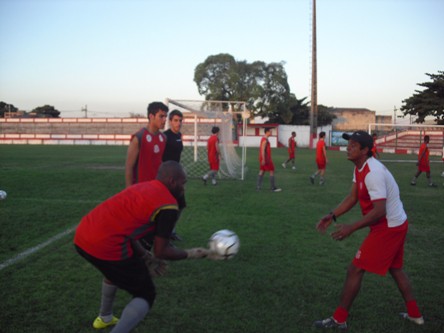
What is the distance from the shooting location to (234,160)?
66.2ft

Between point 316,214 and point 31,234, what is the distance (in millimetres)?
6043

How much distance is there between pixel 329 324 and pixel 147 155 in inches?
114

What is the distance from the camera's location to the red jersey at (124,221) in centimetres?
291

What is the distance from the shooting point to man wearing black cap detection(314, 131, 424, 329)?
372 cm

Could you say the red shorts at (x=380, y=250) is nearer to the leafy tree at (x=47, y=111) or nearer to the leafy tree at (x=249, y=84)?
the leafy tree at (x=249, y=84)

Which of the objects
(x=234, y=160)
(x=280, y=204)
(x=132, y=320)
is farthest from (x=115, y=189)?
(x=132, y=320)

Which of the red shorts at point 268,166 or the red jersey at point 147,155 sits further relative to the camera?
the red shorts at point 268,166

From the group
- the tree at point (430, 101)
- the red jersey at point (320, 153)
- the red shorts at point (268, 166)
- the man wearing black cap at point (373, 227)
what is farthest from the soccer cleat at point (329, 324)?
the tree at point (430, 101)

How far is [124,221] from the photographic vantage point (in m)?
2.95

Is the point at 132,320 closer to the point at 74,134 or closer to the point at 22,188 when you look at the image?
the point at 22,188

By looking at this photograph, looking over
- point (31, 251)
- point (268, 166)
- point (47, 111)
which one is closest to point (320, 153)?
point (268, 166)

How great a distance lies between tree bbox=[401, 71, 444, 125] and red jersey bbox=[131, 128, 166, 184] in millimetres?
22471

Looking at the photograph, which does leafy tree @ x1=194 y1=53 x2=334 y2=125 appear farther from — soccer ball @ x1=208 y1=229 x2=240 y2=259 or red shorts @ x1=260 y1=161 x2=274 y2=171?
soccer ball @ x1=208 y1=229 x2=240 y2=259

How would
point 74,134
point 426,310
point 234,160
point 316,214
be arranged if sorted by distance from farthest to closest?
point 74,134, point 234,160, point 316,214, point 426,310
